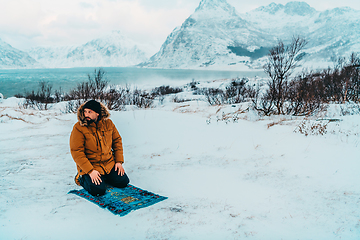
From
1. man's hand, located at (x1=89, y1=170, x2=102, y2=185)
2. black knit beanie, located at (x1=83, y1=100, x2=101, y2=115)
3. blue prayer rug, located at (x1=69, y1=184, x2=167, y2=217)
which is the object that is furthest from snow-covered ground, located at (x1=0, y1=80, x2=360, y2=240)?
black knit beanie, located at (x1=83, y1=100, x2=101, y2=115)

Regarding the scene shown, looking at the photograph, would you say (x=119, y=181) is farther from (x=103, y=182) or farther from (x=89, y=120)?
(x=89, y=120)

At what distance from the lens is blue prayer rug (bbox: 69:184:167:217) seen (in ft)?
7.93

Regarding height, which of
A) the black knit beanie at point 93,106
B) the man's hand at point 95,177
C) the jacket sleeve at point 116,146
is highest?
the black knit beanie at point 93,106

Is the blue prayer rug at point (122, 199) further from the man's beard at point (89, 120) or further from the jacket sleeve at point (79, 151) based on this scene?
the man's beard at point (89, 120)

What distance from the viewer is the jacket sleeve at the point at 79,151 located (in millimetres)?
2500

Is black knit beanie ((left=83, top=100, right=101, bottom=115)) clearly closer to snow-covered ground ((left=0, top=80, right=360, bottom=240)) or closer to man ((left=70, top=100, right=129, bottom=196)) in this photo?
man ((left=70, top=100, right=129, bottom=196))

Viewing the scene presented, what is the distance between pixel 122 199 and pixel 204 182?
1.34m

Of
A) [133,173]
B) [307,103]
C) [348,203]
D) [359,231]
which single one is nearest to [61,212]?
[133,173]

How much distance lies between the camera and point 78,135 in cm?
252

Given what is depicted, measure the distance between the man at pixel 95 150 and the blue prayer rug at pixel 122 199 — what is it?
0.09 metres

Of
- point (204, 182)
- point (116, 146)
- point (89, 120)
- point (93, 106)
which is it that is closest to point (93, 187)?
point (116, 146)

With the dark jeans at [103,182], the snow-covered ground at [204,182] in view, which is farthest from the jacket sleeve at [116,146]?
the snow-covered ground at [204,182]

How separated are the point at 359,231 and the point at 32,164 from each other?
16.5ft

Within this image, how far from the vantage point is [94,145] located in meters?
2.64
